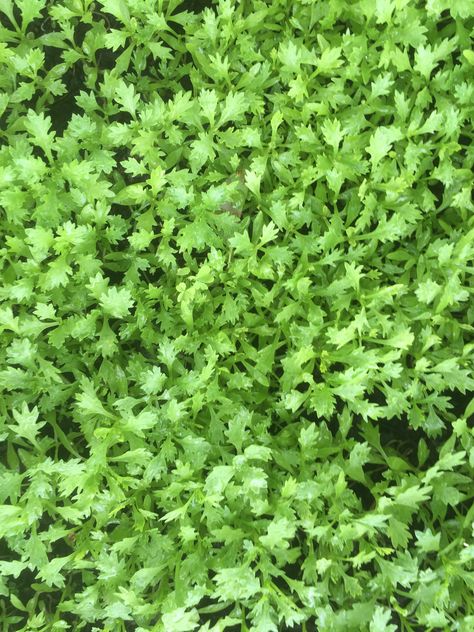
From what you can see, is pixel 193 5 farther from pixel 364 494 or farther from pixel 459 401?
pixel 364 494

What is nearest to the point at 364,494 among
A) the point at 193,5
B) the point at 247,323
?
the point at 247,323

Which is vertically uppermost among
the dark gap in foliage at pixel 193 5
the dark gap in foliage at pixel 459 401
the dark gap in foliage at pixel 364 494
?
the dark gap in foliage at pixel 193 5

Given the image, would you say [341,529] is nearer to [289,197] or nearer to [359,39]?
[289,197]

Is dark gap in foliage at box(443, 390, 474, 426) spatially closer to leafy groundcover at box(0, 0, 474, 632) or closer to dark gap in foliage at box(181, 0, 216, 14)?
leafy groundcover at box(0, 0, 474, 632)

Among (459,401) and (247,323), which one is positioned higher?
(247,323)

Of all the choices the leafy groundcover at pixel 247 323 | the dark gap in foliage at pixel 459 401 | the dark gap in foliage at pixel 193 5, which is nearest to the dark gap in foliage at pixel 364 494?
the leafy groundcover at pixel 247 323

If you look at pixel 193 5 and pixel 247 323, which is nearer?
pixel 247 323

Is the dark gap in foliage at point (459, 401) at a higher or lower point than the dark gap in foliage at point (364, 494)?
higher

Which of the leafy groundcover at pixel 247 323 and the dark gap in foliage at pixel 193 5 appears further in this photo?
the dark gap in foliage at pixel 193 5

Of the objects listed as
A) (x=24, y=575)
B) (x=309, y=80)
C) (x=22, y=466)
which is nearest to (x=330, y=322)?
(x=309, y=80)

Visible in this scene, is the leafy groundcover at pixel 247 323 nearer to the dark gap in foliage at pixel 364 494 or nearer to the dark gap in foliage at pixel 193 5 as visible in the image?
the dark gap in foliage at pixel 364 494
